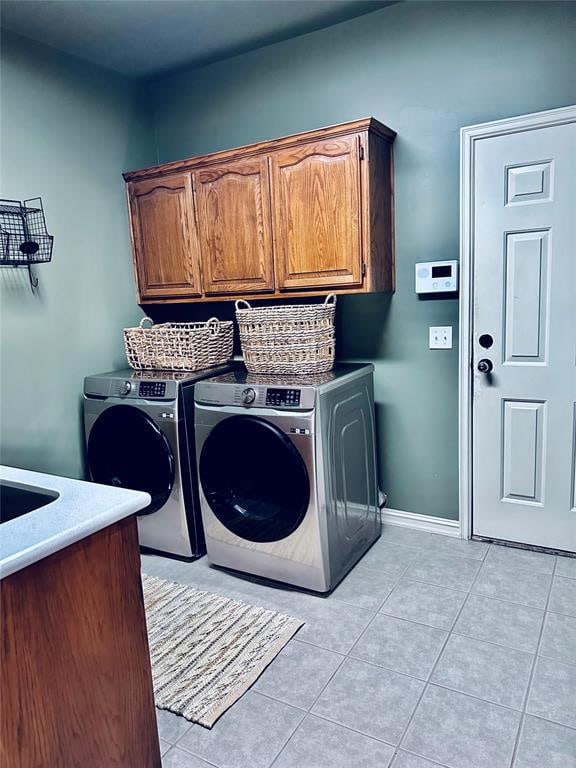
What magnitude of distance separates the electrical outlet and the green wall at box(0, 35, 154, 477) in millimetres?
1751

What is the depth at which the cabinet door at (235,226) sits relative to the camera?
2.65 m

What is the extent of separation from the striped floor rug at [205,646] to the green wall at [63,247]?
3.41ft

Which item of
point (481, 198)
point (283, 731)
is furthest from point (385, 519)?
point (481, 198)

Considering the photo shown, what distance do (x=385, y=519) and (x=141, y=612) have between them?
1.98m

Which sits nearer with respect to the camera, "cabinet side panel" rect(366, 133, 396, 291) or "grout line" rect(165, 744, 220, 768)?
"grout line" rect(165, 744, 220, 768)

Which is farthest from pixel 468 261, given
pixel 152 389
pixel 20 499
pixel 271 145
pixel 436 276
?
pixel 20 499

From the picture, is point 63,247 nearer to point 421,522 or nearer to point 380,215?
point 380,215

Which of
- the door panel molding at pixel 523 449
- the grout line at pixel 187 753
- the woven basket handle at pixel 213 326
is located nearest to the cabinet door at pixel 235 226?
the woven basket handle at pixel 213 326

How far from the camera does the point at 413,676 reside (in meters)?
1.80

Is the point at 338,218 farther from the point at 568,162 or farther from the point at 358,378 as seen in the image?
the point at 568,162

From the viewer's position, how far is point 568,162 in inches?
89.5

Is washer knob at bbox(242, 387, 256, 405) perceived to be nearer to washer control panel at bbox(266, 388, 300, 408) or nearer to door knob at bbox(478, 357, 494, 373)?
washer control panel at bbox(266, 388, 300, 408)

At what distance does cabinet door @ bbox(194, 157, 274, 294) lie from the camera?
8.68 feet

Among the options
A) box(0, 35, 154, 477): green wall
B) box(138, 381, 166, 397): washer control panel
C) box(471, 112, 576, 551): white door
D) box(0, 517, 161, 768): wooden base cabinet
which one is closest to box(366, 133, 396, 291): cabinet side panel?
box(471, 112, 576, 551): white door
